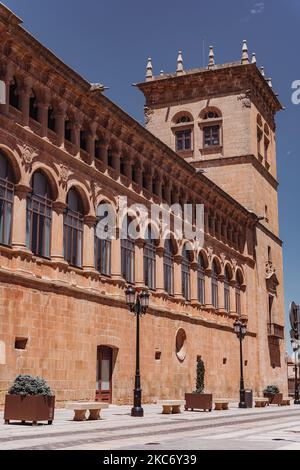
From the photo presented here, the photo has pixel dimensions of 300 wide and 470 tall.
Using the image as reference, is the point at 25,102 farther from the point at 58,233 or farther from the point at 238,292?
the point at 238,292

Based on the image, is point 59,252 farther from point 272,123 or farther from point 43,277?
point 272,123

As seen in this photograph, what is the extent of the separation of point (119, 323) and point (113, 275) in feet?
7.42

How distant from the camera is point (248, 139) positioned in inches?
2140

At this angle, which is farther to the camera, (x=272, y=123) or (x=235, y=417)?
(x=272, y=123)

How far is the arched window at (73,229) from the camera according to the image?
93.5ft

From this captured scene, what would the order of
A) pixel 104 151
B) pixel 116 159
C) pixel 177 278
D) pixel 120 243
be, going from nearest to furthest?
Answer: 1. pixel 104 151
2. pixel 120 243
3. pixel 116 159
4. pixel 177 278

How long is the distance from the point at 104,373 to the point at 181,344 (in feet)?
31.3

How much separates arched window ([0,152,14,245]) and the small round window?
624 inches

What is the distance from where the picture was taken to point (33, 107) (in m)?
27.2

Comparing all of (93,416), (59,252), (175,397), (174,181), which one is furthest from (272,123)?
(93,416)

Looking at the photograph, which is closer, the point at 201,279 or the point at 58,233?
the point at 58,233

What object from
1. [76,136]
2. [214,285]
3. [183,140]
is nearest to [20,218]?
[76,136]

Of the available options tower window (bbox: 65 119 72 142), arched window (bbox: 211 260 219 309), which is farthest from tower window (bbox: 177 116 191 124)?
tower window (bbox: 65 119 72 142)

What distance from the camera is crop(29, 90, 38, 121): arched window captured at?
2703 centimetres
